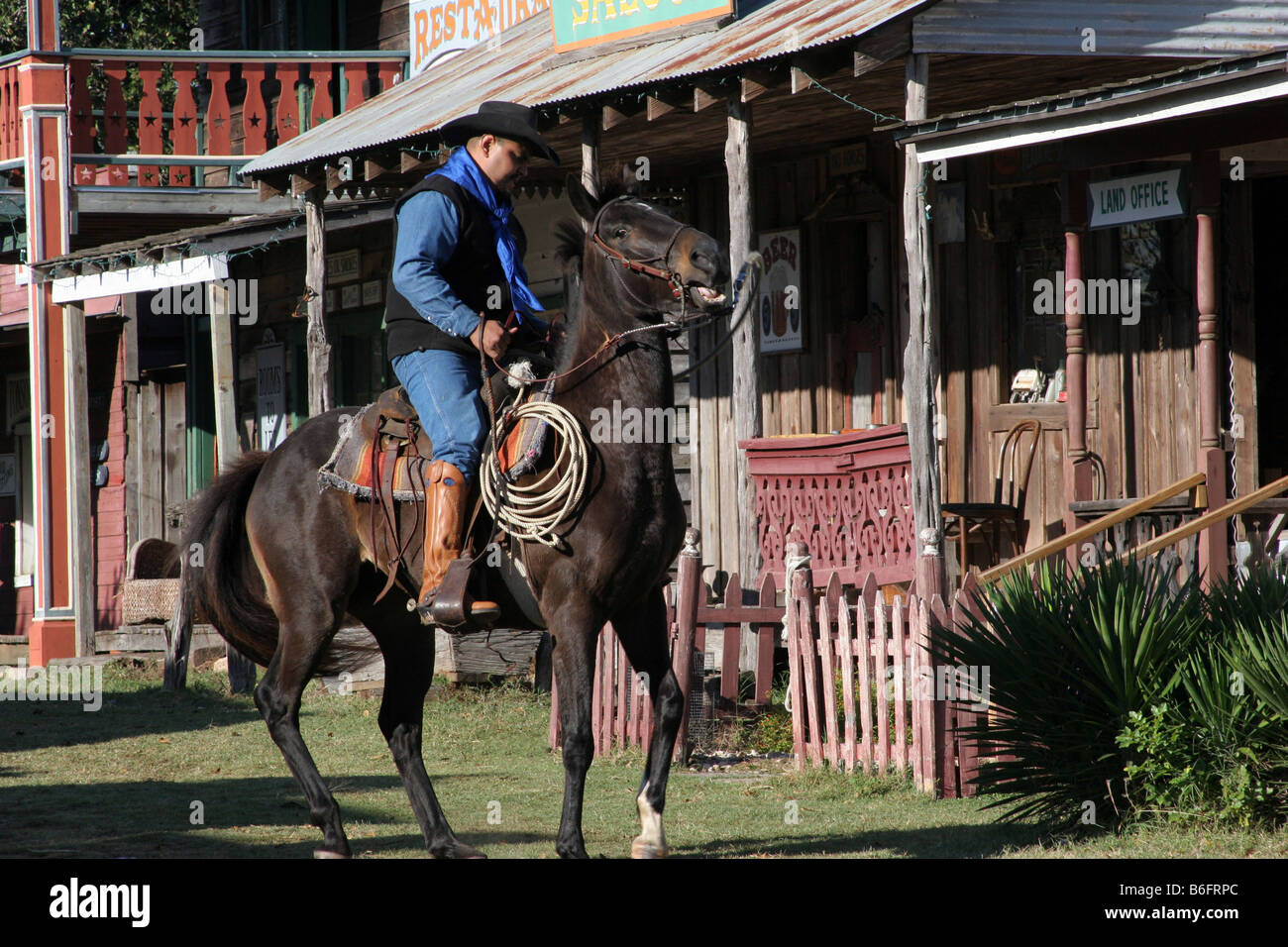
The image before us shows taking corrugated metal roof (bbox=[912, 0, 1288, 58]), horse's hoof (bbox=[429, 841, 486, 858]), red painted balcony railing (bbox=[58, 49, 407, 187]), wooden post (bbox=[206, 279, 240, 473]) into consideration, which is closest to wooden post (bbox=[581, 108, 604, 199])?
corrugated metal roof (bbox=[912, 0, 1288, 58])

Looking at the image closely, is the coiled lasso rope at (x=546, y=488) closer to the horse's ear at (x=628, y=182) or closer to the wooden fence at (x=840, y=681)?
the horse's ear at (x=628, y=182)

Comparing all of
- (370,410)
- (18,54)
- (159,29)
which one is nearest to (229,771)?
(370,410)

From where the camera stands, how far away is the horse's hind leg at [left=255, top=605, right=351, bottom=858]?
6.97 meters

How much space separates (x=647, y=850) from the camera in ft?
21.1

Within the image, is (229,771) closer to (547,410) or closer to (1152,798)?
(547,410)

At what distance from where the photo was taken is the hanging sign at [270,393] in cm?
2008

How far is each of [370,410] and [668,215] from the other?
71.7 inches

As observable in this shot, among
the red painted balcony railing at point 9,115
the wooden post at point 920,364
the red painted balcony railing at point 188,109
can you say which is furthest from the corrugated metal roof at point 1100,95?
the red painted balcony railing at point 9,115

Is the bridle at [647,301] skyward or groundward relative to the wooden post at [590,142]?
groundward

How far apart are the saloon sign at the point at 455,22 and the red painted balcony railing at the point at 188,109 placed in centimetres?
57

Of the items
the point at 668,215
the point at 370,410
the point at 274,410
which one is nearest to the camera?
the point at 668,215

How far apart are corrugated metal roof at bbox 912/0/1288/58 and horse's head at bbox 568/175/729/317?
16.0ft

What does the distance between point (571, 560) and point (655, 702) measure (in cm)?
68

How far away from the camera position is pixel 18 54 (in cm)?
1678
